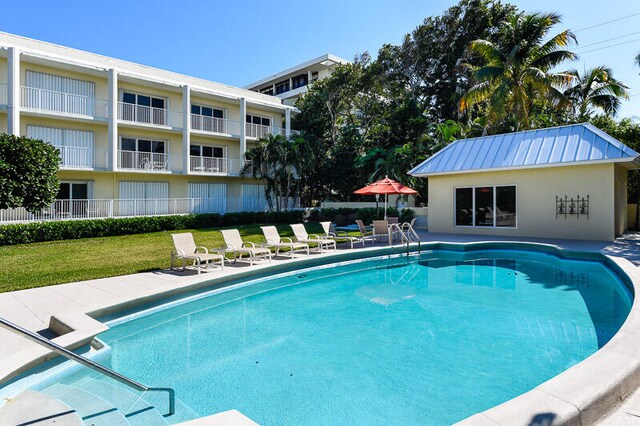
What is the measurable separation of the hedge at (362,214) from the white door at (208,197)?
6.47m

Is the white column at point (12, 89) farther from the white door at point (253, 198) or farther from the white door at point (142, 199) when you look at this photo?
the white door at point (253, 198)

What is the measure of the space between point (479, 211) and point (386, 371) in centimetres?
1564

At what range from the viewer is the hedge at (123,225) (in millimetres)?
15981

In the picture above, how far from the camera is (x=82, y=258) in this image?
12578 mm

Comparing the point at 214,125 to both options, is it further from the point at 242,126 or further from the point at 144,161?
the point at 144,161

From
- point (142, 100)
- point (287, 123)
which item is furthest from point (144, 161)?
point (287, 123)

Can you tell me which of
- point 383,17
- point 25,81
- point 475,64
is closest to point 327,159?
point 383,17

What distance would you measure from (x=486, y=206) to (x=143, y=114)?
21.2 meters

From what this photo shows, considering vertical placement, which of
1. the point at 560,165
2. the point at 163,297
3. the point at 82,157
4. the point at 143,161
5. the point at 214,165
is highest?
the point at 214,165

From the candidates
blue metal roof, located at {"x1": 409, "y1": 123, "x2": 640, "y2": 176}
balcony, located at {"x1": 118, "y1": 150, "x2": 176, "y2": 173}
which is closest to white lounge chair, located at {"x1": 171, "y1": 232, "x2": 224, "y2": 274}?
blue metal roof, located at {"x1": 409, "y1": 123, "x2": 640, "y2": 176}

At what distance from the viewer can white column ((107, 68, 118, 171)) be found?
22.3 m

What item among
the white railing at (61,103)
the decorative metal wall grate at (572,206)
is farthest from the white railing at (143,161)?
the decorative metal wall grate at (572,206)

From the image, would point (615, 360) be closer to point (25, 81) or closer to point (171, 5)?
point (171, 5)

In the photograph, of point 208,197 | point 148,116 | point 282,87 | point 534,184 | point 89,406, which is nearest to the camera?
point 89,406
